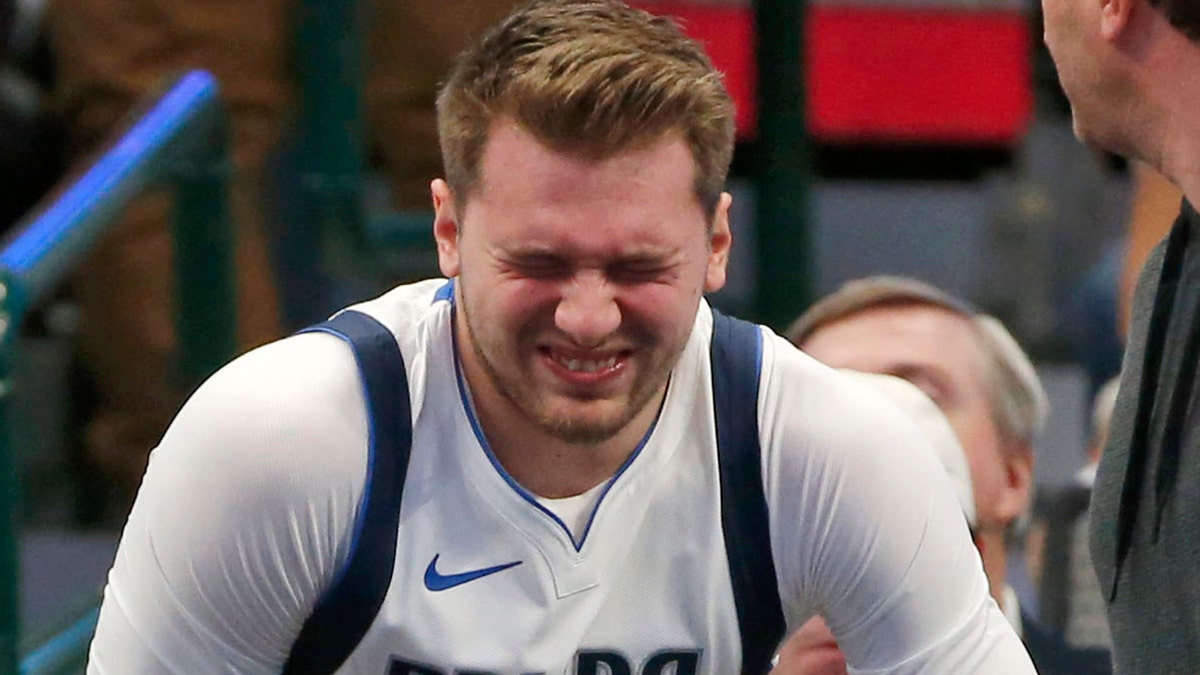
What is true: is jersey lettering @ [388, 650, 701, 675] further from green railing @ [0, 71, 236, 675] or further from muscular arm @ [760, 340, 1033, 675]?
green railing @ [0, 71, 236, 675]

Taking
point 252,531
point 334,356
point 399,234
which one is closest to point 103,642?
point 252,531

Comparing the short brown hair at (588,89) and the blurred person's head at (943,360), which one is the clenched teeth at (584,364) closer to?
the short brown hair at (588,89)

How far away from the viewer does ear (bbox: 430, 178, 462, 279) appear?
1.99 metres

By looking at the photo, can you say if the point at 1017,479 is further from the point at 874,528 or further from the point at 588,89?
the point at 588,89

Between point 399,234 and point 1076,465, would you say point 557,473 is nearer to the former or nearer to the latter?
point 399,234

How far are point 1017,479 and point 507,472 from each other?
0.92 m

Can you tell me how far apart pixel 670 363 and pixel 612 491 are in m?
0.16

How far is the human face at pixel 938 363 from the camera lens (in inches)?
102

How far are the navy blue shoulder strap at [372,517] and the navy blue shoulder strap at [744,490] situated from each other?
29cm

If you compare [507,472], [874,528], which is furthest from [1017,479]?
[507,472]

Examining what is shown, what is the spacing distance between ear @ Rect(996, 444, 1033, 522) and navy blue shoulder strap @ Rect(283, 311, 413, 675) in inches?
38.8

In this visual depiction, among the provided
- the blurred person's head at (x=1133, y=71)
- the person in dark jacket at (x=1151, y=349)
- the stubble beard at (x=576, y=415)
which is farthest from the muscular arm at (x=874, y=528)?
the blurred person's head at (x=1133, y=71)

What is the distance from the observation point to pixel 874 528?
6.36ft

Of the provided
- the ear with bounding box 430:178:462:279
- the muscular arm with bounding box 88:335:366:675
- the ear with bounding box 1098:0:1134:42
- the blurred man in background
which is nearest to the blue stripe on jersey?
the ear with bounding box 430:178:462:279
